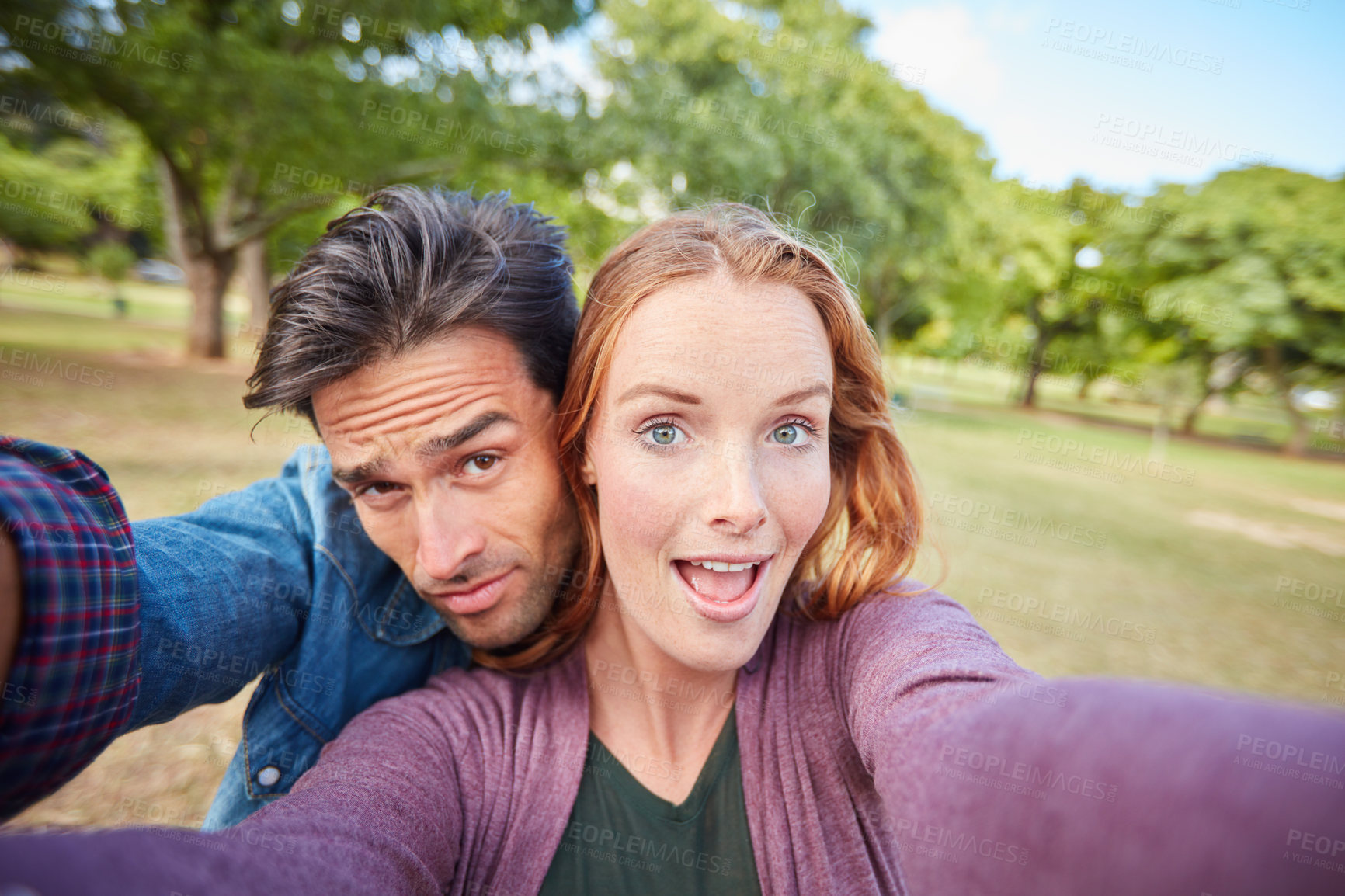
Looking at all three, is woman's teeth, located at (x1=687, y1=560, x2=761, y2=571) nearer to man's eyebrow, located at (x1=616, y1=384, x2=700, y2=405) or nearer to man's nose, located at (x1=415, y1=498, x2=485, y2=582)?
man's eyebrow, located at (x1=616, y1=384, x2=700, y2=405)

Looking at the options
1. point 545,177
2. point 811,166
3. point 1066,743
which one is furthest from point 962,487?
point 1066,743

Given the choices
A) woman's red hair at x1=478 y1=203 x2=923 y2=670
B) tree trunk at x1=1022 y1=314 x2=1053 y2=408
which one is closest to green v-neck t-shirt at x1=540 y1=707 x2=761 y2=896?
woman's red hair at x1=478 y1=203 x2=923 y2=670

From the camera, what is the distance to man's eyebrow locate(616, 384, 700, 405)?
1.61 m

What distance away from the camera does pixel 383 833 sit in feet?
4.42

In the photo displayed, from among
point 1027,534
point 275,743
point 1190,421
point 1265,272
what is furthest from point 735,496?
point 1190,421

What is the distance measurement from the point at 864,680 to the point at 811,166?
45.3 ft

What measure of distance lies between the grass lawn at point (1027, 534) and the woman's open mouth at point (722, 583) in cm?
85

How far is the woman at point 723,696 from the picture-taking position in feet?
3.47

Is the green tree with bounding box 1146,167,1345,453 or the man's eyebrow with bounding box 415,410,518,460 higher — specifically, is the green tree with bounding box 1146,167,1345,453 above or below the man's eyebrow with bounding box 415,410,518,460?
above

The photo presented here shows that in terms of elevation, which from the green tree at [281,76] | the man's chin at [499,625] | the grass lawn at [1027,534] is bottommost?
the grass lawn at [1027,534]

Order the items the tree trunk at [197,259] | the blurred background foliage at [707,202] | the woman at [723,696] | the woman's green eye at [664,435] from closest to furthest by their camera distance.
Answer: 1. the woman at [723,696]
2. the woman's green eye at [664,435]
3. the blurred background foliage at [707,202]
4. the tree trunk at [197,259]

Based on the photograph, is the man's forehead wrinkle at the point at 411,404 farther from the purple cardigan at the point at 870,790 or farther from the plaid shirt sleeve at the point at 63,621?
the purple cardigan at the point at 870,790

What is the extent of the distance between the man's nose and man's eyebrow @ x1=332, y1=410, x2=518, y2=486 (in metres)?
0.16

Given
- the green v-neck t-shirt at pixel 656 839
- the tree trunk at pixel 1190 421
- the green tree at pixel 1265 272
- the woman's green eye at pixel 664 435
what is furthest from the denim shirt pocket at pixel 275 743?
the tree trunk at pixel 1190 421
